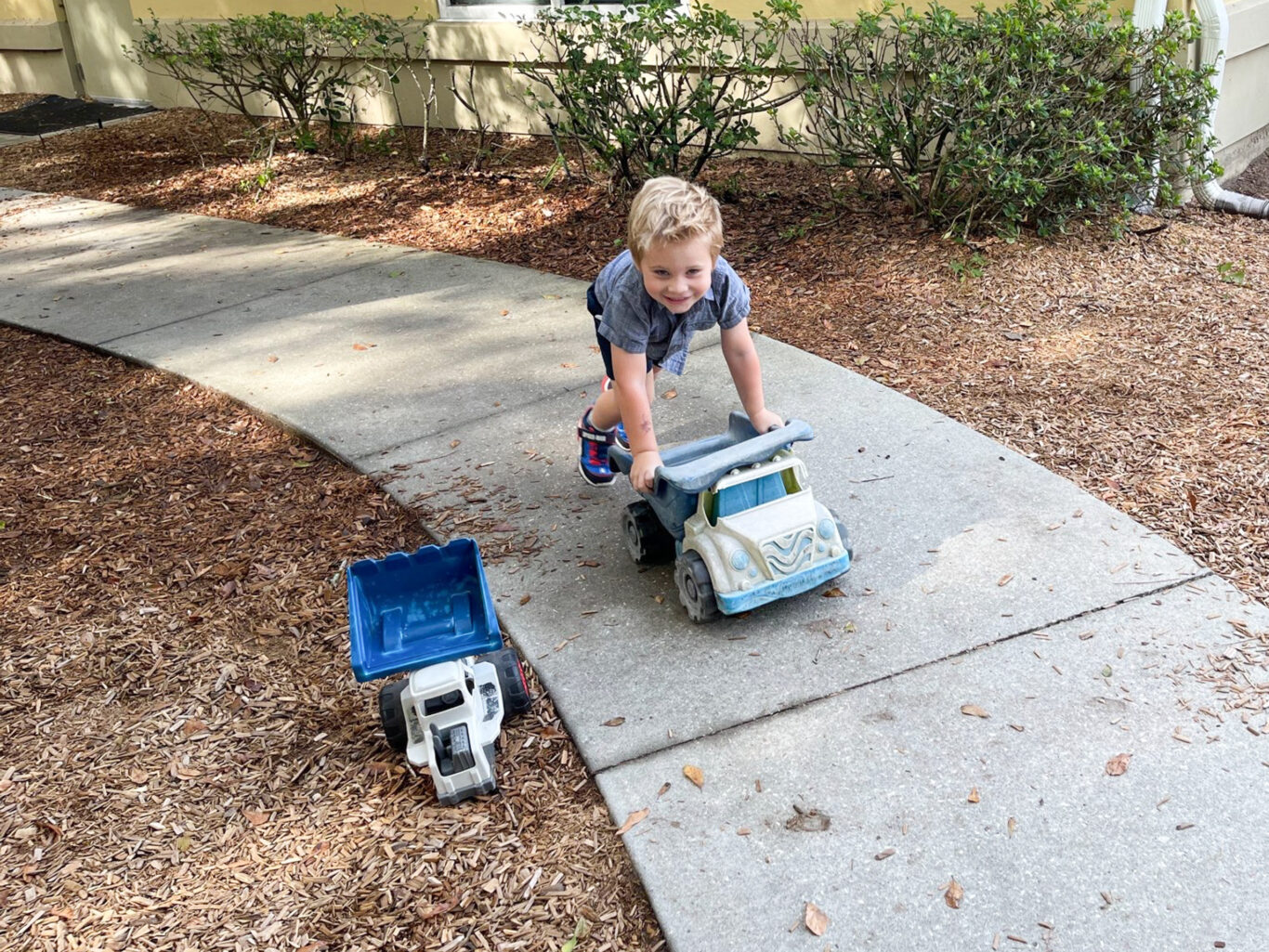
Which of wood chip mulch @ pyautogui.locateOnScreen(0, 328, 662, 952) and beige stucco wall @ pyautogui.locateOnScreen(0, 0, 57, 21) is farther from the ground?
beige stucco wall @ pyautogui.locateOnScreen(0, 0, 57, 21)

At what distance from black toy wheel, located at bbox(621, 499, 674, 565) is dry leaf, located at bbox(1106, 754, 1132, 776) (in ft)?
4.39

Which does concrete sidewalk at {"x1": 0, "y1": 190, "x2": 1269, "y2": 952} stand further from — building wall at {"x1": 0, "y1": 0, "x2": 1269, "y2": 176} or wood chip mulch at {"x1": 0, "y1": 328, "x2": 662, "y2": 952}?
building wall at {"x1": 0, "y1": 0, "x2": 1269, "y2": 176}

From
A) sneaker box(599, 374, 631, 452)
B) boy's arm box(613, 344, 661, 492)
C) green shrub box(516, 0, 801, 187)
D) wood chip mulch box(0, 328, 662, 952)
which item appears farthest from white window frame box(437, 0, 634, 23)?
boy's arm box(613, 344, 661, 492)

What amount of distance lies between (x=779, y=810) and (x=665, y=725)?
0.38m

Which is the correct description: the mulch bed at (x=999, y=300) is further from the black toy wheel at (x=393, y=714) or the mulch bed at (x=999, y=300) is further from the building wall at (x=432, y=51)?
the black toy wheel at (x=393, y=714)

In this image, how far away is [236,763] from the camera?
2.80 meters

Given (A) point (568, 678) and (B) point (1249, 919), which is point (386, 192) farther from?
(B) point (1249, 919)

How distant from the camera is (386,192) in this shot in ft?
25.8

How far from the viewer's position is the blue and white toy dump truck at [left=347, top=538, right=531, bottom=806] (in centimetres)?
255

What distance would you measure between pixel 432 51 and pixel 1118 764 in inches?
321

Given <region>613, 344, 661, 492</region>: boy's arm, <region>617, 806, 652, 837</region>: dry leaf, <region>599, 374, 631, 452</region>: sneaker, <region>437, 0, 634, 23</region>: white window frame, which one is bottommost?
<region>617, 806, 652, 837</region>: dry leaf

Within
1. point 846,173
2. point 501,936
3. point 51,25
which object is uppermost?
point 51,25

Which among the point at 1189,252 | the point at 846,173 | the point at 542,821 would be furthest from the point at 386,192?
the point at 542,821

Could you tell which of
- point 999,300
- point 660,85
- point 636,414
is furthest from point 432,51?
point 636,414
